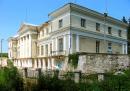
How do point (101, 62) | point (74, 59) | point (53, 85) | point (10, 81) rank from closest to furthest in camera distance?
point (53, 85)
point (10, 81)
point (101, 62)
point (74, 59)

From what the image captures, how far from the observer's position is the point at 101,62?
20.9 meters

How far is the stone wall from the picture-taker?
68.3ft

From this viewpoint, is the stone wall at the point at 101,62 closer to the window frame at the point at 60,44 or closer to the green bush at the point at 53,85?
the window frame at the point at 60,44

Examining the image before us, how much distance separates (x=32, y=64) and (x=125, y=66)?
16.6 metres

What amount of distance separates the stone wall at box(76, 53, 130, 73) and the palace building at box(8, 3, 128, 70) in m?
3.68

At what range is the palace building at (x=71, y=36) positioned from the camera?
87.3ft

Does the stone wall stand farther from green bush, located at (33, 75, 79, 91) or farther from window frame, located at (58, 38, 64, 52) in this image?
green bush, located at (33, 75, 79, 91)

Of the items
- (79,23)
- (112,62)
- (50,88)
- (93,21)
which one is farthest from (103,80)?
(93,21)

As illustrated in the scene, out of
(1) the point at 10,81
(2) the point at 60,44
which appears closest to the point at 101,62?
(2) the point at 60,44

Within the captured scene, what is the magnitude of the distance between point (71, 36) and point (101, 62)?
246 inches

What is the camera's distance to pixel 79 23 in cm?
2723

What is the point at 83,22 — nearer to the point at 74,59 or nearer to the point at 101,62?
the point at 74,59

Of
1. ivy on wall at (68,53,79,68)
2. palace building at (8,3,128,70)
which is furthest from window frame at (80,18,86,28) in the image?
ivy on wall at (68,53,79,68)

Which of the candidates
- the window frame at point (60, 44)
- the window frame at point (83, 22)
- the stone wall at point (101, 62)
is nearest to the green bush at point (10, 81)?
the stone wall at point (101, 62)
